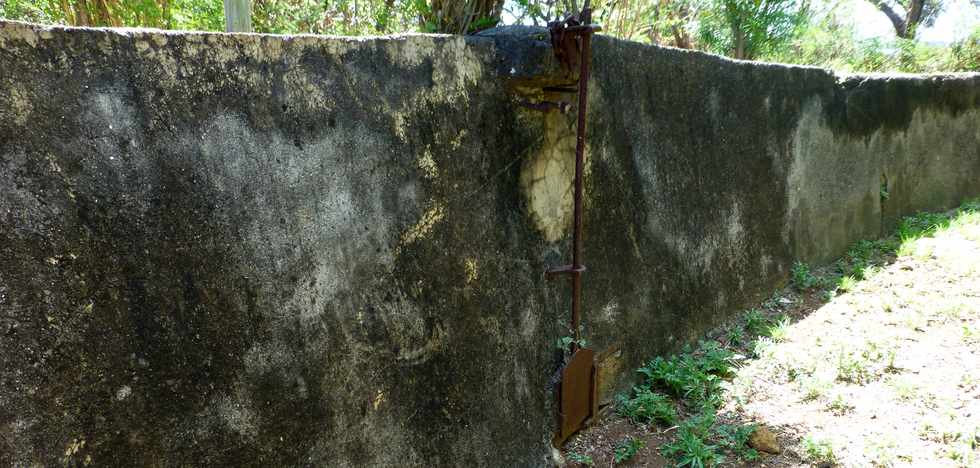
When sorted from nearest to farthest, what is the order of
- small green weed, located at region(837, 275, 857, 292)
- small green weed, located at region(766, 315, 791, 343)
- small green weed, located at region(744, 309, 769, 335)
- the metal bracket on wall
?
the metal bracket on wall < small green weed, located at region(766, 315, 791, 343) < small green weed, located at region(744, 309, 769, 335) < small green weed, located at region(837, 275, 857, 292)

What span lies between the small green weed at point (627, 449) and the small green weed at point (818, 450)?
0.63m

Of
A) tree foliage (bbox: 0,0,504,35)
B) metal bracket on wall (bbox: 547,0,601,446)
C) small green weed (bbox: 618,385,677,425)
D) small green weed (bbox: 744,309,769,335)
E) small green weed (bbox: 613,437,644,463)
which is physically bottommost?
small green weed (bbox: 613,437,644,463)

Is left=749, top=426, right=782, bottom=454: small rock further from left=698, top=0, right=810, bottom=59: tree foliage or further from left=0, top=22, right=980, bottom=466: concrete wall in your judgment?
left=698, top=0, right=810, bottom=59: tree foliage

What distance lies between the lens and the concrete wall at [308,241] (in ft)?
3.93

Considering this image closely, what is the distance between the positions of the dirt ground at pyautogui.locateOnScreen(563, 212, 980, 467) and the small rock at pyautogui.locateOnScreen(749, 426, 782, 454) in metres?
0.03

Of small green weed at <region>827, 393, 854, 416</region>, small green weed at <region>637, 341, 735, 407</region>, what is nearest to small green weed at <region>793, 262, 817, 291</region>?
small green weed at <region>637, 341, 735, 407</region>

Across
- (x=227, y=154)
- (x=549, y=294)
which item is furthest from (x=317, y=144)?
(x=549, y=294)

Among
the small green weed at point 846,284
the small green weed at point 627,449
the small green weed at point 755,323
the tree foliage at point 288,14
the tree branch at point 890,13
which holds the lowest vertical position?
the small green weed at point 627,449

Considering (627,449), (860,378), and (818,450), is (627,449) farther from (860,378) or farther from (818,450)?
(860,378)

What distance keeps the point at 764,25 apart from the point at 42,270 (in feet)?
26.3

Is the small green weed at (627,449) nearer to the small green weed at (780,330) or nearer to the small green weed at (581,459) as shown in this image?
the small green weed at (581,459)

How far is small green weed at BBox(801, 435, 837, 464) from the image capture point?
2420 mm

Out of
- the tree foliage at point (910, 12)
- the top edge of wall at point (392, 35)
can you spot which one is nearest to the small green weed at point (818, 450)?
the top edge of wall at point (392, 35)

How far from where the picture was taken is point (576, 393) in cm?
246
